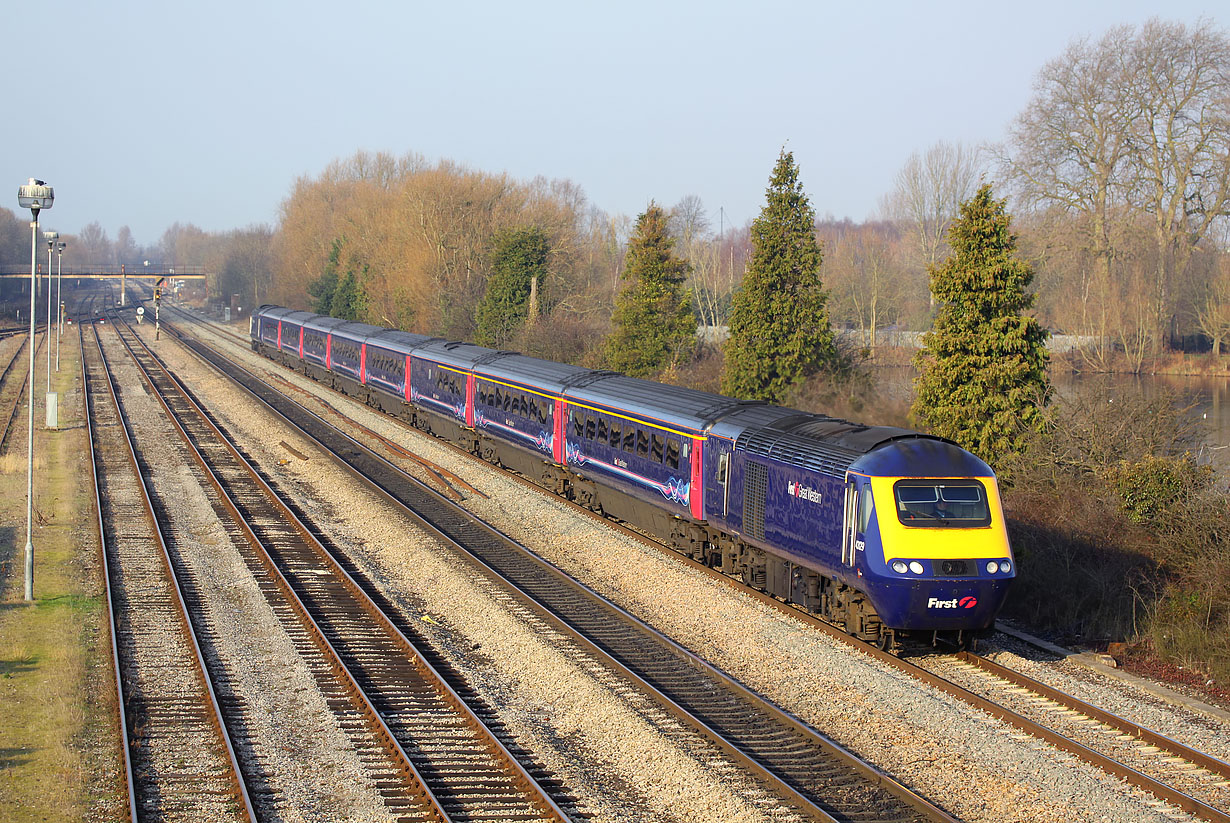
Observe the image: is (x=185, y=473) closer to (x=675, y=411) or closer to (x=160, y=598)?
(x=160, y=598)

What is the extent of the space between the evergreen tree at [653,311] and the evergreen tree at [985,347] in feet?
49.4

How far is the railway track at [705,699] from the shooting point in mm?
9594

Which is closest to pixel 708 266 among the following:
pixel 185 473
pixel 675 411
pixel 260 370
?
pixel 260 370

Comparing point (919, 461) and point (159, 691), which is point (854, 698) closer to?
point (919, 461)

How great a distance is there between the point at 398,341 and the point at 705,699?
26840 millimetres

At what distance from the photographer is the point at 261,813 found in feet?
30.6

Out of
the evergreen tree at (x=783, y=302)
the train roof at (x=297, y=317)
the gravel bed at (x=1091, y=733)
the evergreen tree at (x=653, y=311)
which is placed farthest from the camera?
the train roof at (x=297, y=317)

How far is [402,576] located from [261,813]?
8.21 m

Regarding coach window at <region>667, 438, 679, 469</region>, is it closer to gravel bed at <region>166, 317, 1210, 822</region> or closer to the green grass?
gravel bed at <region>166, 317, 1210, 822</region>

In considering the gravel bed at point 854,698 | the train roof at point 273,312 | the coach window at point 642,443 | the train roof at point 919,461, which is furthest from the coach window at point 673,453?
the train roof at point 273,312

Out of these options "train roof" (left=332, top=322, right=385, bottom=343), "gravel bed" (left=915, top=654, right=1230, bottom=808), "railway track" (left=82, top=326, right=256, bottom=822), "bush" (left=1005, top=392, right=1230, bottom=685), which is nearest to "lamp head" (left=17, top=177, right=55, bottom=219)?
"railway track" (left=82, top=326, right=256, bottom=822)

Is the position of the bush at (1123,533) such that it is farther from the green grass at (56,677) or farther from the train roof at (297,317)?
the train roof at (297,317)

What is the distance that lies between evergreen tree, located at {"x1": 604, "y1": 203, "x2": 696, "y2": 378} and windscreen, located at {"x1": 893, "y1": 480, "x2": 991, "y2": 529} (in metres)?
23.0

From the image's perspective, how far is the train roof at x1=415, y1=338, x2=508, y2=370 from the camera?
29722 mm
